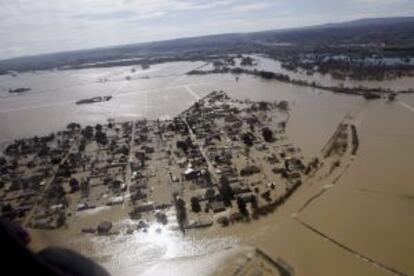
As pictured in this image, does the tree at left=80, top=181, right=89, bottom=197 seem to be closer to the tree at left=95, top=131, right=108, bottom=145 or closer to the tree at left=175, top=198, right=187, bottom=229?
the tree at left=175, top=198, right=187, bottom=229

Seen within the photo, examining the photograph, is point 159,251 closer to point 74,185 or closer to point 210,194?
point 210,194

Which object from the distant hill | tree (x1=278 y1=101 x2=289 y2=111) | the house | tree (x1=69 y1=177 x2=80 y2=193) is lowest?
the distant hill

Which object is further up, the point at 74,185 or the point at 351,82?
the point at 74,185

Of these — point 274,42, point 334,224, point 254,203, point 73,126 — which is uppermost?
point 254,203

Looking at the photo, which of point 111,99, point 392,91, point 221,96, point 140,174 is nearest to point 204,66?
point 111,99

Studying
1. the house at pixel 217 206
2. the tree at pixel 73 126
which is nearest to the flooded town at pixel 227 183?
the house at pixel 217 206

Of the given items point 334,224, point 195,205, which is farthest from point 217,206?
point 334,224

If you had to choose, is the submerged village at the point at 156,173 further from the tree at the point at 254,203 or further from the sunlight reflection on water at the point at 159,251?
the sunlight reflection on water at the point at 159,251

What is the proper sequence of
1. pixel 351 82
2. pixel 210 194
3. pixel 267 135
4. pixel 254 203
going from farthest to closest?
pixel 351 82, pixel 267 135, pixel 210 194, pixel 254 203

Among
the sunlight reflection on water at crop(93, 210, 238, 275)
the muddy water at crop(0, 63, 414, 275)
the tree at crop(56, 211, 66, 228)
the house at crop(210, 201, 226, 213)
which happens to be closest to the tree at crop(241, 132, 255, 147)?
the muddy water at crop(0, 63, 414, 275)
